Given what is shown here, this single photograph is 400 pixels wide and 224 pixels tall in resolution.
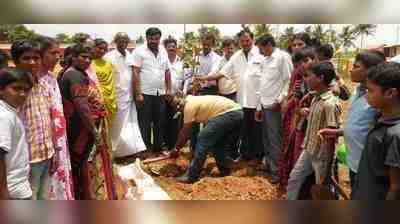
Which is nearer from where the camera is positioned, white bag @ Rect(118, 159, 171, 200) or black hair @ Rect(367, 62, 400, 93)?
black hair @ Rect(367, 62, 400, 93)

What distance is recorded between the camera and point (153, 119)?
4.61 meters

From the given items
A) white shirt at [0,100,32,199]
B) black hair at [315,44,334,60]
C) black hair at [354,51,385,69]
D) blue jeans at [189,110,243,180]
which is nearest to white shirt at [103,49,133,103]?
blue jeans at [189,110,243,180]

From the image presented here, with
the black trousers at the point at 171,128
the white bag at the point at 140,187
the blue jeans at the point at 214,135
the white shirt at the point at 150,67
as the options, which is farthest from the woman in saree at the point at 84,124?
the black trousers at the point at 171,128

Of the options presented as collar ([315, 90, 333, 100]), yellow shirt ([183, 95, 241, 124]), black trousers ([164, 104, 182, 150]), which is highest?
collar ([315, 90, 333, 100])

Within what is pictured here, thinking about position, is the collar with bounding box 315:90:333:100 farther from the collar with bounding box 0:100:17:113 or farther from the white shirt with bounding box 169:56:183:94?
the white shirt with bounding box 169:56:183:94

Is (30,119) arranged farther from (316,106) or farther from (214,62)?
(214,62)

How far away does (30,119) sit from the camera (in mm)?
1956

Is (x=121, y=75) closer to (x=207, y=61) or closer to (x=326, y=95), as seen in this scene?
(x=207, y=61)

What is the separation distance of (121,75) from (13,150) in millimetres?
2799

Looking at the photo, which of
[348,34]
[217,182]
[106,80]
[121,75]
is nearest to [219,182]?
[217,182]

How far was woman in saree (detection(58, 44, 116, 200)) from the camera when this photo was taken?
254 cm

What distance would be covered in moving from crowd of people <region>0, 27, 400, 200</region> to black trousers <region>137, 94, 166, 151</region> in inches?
0.4

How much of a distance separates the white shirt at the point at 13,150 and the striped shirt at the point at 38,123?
0.34m

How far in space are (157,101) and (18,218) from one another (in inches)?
168
